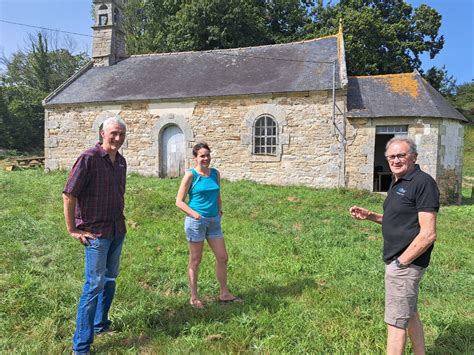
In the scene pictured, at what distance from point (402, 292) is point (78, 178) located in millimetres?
2591

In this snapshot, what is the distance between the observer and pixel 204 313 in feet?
12.0

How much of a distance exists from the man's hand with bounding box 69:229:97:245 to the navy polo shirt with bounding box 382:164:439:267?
234 cm

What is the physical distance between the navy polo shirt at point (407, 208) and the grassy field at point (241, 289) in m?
1.05

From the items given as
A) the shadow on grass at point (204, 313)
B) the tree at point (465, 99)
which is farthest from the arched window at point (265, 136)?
the tree at point (465, 99)

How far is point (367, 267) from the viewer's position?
195 inches

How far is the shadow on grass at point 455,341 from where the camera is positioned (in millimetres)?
3037

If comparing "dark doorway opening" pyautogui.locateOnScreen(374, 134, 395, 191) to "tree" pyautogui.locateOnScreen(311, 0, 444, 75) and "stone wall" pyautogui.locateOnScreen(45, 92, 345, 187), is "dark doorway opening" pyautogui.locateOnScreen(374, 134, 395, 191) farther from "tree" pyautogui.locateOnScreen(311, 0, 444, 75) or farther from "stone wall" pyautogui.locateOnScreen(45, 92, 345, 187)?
"tree" pyautogui.locateOnScreen(311, 0, 444, 75)

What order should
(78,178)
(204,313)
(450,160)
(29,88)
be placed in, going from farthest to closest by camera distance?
(29,88)
(450,160)
(204,313)
(78,178)

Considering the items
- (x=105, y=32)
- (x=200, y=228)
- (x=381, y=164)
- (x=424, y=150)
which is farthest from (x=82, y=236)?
(x=105, y=32)

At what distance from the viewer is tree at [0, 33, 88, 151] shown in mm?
27141

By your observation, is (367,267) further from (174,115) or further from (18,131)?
(18,131)

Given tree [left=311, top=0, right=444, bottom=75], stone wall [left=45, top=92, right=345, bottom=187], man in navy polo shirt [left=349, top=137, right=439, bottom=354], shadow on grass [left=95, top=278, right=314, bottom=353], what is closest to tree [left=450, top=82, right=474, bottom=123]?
tree [left=311, top=0, right=444, bottom=75]

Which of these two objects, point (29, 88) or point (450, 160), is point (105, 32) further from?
point (29, 88)

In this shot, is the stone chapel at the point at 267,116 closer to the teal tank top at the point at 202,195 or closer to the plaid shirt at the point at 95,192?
the teal tank top at the point at 202,195
